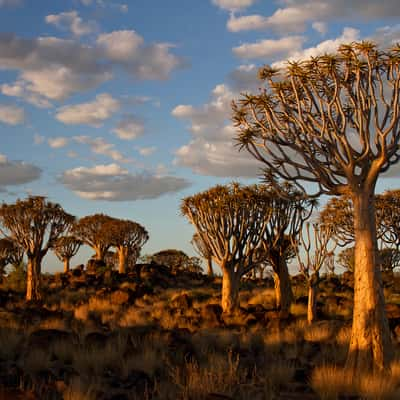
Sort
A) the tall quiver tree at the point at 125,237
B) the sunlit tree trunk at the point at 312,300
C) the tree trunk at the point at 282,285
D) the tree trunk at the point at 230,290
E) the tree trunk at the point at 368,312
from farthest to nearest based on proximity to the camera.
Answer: the tall quiver tree at the point at 125,237 < the tree trunk at the point at 282,285 < the tree trunk at the point at 230,290 < the sunlit tree trunk at the point at 312,300 < the tree trunk at the point at 368,312

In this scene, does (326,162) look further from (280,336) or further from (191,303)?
(191,303)

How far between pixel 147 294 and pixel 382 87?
58.0 feet

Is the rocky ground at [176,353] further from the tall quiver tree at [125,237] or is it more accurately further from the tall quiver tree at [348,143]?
the tall quiver tree at [125,237]

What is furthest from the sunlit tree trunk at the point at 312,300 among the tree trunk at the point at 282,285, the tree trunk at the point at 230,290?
the tree trunk at the point at 230,290

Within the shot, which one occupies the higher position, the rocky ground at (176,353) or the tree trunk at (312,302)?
the tree trunk at (312,302)

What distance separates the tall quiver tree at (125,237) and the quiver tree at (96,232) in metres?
0.47

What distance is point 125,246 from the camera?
4072 centimetres

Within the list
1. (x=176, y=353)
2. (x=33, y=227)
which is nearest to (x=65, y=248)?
(x=33, y=227)

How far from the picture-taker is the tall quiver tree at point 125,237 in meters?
39.6

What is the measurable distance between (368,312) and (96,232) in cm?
3407

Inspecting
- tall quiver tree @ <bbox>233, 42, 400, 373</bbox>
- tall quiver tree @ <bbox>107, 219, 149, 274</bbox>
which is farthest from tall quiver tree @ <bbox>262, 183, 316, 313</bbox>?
tall quiver tree @ <bbox>107, 219, 149, 274</bbox>

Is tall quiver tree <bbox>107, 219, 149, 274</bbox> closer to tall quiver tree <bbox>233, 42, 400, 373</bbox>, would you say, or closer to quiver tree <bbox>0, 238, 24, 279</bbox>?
quiver tree <bbox>0, 238, 24, 279</bbox>

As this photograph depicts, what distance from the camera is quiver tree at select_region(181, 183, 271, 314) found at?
1927 centimetres

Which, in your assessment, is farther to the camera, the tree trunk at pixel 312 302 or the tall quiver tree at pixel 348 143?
the tree trunk at pixel 312 302
